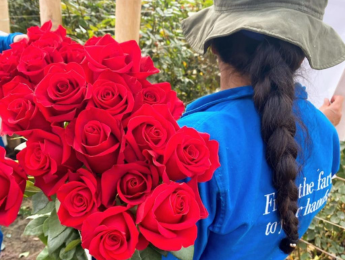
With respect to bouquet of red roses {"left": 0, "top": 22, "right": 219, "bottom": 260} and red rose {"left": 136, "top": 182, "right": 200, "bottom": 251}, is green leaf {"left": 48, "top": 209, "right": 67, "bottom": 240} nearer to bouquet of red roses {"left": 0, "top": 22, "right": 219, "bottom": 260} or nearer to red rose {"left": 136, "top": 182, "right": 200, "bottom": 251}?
bouquet of red roses {"left": 0, "top": 22, "right": 219, "bottom": 260}

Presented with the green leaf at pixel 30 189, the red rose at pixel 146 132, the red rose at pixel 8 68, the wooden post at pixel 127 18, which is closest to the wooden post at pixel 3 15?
the wooden post at pixel 127 18

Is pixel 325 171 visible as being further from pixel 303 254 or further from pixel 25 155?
pixel 303 254

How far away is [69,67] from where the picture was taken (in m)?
0.64

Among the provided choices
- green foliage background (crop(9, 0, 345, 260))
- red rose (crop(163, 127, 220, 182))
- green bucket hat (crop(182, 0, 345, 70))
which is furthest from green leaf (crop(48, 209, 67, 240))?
green foliage background (crop(9, 0, 345, 260))

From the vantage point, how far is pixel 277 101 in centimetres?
83

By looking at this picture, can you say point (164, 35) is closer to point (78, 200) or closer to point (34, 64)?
point (34, 64)

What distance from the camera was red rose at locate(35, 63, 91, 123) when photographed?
58 cm

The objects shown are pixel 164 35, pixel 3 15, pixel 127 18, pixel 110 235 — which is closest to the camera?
pixel 110 235

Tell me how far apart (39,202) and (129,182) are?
0.21 metres

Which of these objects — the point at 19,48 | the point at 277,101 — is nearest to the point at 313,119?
the point at 277,101

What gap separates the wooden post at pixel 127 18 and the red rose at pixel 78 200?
0.73m

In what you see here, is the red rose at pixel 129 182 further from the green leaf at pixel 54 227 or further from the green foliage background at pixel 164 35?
the green foliage background at pixel 164 35

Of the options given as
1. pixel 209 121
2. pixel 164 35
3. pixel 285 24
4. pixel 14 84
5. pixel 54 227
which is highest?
pixel 285 24

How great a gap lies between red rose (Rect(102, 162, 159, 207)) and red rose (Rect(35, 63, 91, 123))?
14 cm
